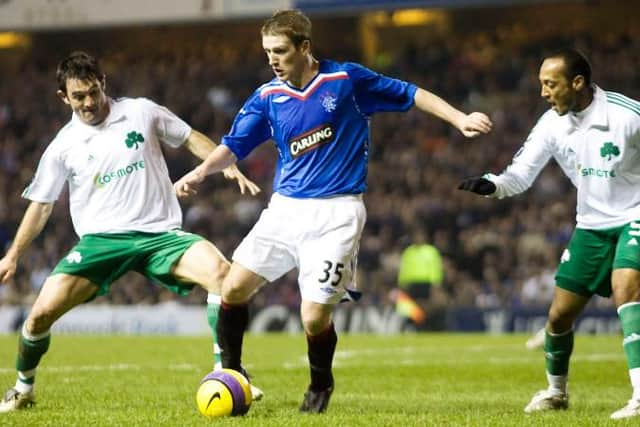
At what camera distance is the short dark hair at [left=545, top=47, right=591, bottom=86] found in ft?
26.9

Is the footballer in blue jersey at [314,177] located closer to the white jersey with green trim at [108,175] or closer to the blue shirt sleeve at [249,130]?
the blue shirt sleeve at [249,130]

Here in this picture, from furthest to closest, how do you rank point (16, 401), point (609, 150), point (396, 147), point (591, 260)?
point (396, 147)
point (16, 401)
point (591, 260)
point (609, 150)

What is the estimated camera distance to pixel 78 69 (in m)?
8.73

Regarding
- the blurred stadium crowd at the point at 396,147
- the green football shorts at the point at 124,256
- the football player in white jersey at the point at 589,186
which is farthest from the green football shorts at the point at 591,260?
the blurred stadium crowd at the point at 396,147

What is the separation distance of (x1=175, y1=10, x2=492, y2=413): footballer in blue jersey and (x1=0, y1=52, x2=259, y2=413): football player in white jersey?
2.27 feet

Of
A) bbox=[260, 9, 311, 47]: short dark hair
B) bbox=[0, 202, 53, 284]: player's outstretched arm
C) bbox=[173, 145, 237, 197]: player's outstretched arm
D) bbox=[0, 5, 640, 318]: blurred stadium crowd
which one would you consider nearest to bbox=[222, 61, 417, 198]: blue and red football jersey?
bbox=[260, 9, 311, 47]: short dark hair

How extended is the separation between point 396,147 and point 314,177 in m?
21.0

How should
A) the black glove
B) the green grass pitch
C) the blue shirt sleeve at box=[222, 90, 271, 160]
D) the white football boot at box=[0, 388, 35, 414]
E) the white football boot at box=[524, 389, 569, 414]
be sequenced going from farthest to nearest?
the white football boot at box=[524, 389, 569, 414]
the white football boot at box=[0, 388, 35, 414]
the blue shirt sleeve at box=[222, 90, 271, 160]
the black glove
the green grass pitch

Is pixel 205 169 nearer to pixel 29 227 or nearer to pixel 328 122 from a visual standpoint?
pixel 328 122

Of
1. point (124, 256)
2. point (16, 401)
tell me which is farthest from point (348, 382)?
point (16, 401)

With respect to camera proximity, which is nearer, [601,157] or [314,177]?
[314,177]

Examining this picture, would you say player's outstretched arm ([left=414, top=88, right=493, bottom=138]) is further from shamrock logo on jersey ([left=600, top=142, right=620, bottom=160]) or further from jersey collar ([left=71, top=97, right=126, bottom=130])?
jersey collar ([left=71, top=97, right=126, bottom=130])

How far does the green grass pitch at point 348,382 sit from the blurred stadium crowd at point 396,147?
464cm

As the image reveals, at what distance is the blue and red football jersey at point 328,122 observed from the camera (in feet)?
26.7
